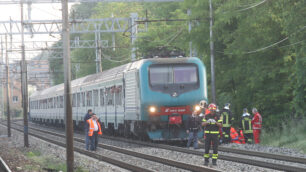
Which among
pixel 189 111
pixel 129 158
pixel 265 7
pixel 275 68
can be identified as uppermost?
pixel 265 7

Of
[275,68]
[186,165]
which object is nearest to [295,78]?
[275,68]

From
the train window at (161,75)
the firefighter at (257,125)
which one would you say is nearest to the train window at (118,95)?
the train window at (161,75)

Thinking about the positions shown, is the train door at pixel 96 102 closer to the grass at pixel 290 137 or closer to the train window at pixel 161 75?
the train window at pixel 161 75

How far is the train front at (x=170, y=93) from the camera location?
20.9m

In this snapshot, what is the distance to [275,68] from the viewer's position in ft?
86.7

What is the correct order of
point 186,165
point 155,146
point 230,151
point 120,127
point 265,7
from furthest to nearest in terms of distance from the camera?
point 120,127, point 265,7, point 155,146, point 230,151, point 186,165

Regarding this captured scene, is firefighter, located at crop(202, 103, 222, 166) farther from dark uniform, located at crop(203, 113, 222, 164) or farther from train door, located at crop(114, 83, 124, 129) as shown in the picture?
train door, located at crop(114, 83, 124, 129)

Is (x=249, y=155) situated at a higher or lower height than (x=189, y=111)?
lower

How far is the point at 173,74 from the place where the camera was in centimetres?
2148

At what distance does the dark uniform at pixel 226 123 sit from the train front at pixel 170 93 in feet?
3.08

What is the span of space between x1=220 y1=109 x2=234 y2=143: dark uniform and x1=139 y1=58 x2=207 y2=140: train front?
94 centimetres

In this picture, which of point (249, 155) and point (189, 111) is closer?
point (249, 155)

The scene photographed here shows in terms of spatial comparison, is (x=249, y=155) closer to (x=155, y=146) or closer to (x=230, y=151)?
(x=230, y=151)

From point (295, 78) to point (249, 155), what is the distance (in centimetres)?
852
